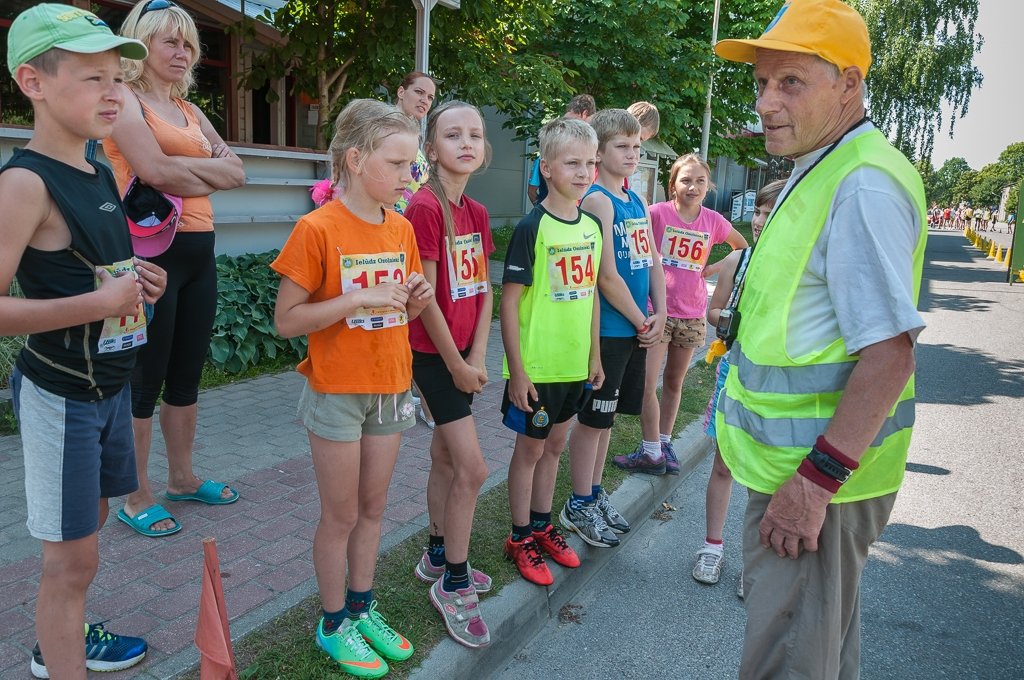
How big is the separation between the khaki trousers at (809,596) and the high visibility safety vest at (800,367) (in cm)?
9

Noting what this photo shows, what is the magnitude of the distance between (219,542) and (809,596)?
2.59 metres

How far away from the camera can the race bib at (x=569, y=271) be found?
125 inches

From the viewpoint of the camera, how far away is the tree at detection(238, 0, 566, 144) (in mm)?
7965

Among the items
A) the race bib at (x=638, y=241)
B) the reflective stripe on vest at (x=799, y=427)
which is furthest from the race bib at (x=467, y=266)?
the reflective stripe on vest at (x=799, y=427)

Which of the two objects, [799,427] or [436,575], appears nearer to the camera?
[799,427]

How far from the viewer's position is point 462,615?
9.36ft

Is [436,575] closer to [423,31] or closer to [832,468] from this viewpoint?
[832,468]

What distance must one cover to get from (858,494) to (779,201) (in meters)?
0.81

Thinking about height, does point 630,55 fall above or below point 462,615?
above

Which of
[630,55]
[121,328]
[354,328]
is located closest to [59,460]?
[121,328]

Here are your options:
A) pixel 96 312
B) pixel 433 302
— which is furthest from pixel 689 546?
pixel 96 312

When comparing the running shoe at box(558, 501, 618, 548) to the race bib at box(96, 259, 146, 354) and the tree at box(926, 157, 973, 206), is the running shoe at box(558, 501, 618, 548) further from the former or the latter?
the tree at box(926, 157, 973, 206)

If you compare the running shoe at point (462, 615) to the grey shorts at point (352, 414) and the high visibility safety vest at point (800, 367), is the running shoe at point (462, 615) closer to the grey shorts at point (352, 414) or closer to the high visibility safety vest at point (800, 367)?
the grey shorts at point (352, 414)

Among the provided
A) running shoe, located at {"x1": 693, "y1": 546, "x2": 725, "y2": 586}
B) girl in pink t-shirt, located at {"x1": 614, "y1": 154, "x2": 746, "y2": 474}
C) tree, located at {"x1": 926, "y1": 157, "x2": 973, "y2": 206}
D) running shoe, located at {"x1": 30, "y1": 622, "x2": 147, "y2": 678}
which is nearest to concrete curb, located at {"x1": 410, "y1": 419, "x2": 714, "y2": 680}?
girl in pink t-shirt, located at {"x1": 614, "y1": 154, "x2": 746, "y2": 474}
